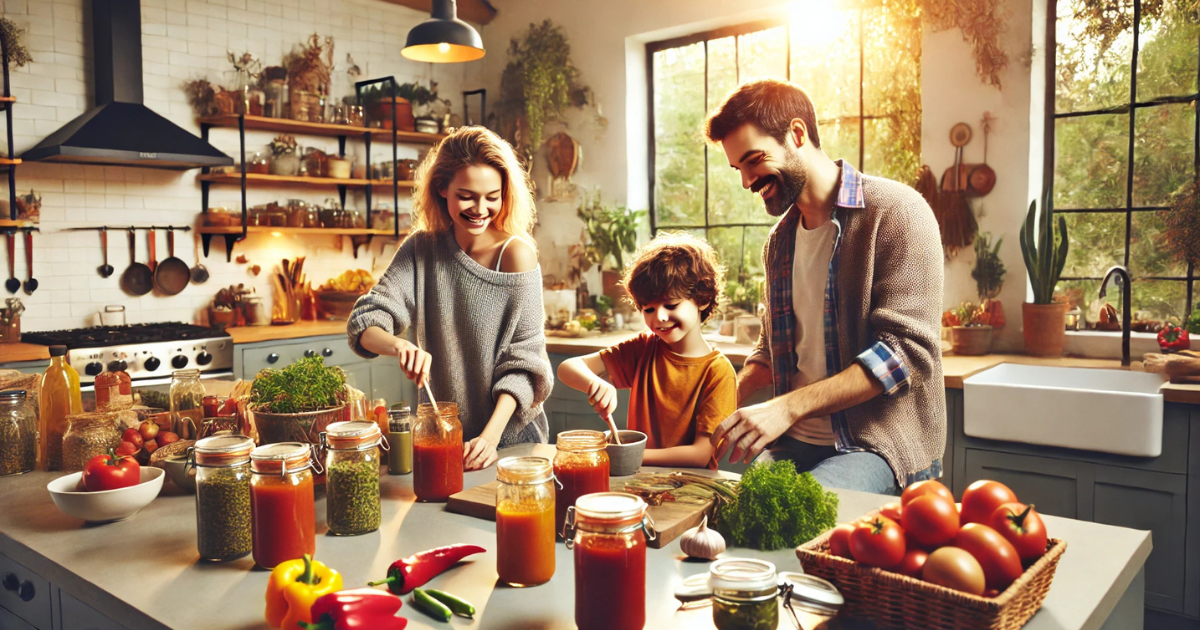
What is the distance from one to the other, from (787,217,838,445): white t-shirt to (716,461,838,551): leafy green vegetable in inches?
32.7

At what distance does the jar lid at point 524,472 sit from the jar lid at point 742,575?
292mm

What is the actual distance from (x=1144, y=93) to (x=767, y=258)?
2346 millimetres

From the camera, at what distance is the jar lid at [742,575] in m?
0.95

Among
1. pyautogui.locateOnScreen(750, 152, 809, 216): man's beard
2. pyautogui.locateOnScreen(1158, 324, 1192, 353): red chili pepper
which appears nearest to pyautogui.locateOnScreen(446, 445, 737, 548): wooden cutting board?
pyautogui.locateOnScreen(750, 152, 809, 216): man's beard

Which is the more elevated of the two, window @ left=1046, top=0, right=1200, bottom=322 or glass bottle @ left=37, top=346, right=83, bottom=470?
window @ left=1046, top=0, right=1200, bottom=322

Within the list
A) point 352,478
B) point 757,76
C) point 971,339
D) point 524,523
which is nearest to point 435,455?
point 352,478

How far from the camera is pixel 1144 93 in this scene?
3605mm

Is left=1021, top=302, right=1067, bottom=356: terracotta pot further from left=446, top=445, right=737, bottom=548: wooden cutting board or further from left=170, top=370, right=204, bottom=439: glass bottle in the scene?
left=170, top=370, right=204, bottom=439: glass bottle

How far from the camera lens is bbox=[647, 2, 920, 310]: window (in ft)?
13.7

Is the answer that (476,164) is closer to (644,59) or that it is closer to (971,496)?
(971,496)

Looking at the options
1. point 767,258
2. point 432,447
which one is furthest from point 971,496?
point 767,258

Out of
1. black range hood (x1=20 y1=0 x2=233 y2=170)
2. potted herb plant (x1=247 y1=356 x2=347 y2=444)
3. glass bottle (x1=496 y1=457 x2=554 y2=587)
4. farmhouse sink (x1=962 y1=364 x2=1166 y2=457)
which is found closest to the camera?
glass bottle (x1=496 y1=457 x2=554 y2=587)

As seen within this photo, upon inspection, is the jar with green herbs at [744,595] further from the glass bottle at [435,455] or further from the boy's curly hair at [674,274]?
the boy's curly hair at [674,274]

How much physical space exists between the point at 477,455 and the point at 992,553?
112 centimetres
